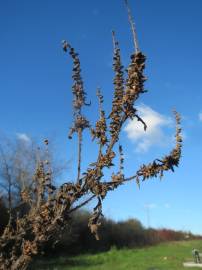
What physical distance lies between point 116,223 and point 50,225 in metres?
55.1

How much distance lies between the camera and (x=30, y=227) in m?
3.10

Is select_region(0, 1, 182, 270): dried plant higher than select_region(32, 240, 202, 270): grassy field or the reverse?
the reverse

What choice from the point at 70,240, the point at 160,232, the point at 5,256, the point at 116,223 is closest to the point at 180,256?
the point at 70,240

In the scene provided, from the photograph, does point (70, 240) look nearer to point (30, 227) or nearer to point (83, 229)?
point (83, 229)

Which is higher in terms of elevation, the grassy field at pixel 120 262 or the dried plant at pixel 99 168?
the grassy field at pixel 120 262

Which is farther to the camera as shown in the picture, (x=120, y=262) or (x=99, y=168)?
(x=120, y=262)

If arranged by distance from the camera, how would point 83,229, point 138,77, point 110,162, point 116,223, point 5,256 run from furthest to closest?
point 116,223 → point 83,229 → point 5,256 → point 110,162 → point 138,77

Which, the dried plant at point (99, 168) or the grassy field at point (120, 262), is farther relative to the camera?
the grassy field at point (120, 262)

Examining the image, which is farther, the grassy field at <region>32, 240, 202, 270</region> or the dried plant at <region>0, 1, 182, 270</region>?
the grassy field at <region>32, 240, 202, 270</region>

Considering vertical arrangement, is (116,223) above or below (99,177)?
above

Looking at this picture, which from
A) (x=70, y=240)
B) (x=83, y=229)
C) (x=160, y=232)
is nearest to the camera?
(x=70, y=240)

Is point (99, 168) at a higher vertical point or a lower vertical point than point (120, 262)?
lower

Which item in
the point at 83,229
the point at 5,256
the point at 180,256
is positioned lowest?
the point at 5,256

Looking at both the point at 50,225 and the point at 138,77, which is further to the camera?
the point at 50,225
